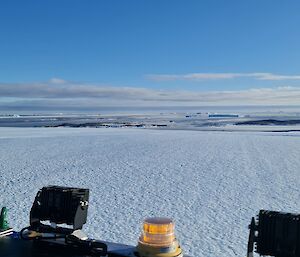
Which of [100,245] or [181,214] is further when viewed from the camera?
[181,214]

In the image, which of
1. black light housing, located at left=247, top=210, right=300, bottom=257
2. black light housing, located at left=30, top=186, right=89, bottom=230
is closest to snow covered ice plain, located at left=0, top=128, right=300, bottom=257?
black light housing, located at left=30, top=186, right=89, bottom=230

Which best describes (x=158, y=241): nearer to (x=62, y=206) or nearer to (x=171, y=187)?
(x=62, y=206)

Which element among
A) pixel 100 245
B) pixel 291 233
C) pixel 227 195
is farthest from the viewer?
pixel 227 195

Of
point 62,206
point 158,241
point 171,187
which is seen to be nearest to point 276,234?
point 158,241

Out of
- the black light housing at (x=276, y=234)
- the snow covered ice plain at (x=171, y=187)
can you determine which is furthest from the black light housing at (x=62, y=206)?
the snow covered ice plain at (x=171, y=187)

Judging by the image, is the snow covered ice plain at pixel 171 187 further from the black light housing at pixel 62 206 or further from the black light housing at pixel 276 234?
the black light housing at pixel 276 234

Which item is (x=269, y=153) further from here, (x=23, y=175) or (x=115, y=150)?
(x=23, y=175)

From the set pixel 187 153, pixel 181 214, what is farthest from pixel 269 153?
pixel 181 214
